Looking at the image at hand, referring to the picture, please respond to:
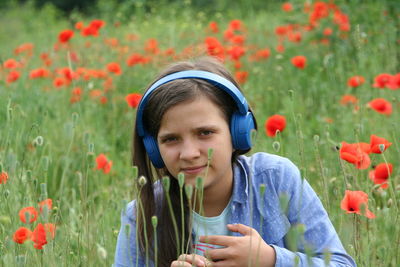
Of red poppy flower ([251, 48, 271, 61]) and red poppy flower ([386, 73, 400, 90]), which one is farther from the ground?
red poppy flower ([251, 48, 271, 61])

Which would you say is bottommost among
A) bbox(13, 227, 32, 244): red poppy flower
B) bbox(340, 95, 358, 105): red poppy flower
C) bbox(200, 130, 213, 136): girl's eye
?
bbox(13, 227, 32, 244): red poppy flower

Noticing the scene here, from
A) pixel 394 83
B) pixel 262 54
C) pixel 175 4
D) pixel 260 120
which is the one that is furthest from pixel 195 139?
pixel 175 4

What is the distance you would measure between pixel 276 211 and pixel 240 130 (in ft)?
0.89

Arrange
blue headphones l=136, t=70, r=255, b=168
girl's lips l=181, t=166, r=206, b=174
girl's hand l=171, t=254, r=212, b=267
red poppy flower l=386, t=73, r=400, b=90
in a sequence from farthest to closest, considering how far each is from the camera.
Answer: red poppy flower l=386, t=73, r=400, b=90, blue headphones l=136, t=70, r=255, b=168, girl's lips l=181, t=166, r=206, b=174, girl's hand l=171, t=254, r=212, b=267

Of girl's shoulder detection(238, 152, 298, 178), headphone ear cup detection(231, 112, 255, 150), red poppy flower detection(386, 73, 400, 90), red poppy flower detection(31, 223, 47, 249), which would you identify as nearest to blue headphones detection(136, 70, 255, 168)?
headphone ear cup detection(231, 112, 255, 150)

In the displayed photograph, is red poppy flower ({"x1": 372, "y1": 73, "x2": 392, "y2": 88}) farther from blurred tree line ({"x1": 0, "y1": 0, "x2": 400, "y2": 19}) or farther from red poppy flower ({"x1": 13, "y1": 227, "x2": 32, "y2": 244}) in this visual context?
red poppy flower ({"x1": 13, "y1": 227, "x2": 32, "y2": 244})

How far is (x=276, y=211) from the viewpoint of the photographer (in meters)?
1.98

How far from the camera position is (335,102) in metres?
3.94

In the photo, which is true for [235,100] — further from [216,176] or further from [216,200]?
[216,200]

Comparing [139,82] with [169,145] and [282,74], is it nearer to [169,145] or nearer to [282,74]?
[282,74]

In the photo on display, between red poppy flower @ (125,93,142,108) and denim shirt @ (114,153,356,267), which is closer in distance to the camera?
denim shirt @ (114,153,356,267)

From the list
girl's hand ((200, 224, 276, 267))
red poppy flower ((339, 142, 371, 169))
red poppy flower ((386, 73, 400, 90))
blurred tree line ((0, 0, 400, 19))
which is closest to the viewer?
girl's hand ((200, 224, 276, 267))

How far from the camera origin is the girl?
179 centimetres

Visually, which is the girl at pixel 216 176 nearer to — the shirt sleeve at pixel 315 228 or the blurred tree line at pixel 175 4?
the shirt sleeve at pixel 315 228
